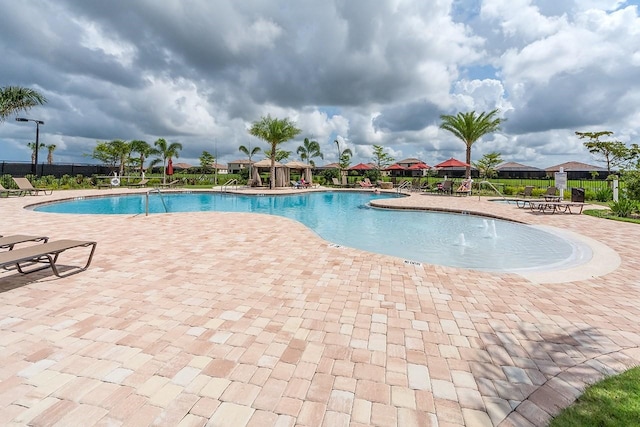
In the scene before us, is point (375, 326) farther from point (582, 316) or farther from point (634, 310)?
point (634, 310)

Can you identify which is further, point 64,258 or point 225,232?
point 225,232

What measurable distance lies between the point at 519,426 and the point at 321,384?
126 centimetres

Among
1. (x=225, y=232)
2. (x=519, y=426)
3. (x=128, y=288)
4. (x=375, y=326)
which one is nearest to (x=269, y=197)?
(x=225, y=232)

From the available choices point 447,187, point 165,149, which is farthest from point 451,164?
point 165,149

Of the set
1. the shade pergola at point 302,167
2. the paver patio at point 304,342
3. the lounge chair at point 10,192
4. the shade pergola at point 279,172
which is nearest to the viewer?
the paver patio at point 304,342

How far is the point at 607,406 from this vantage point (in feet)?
6.28

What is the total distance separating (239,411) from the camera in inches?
74.0

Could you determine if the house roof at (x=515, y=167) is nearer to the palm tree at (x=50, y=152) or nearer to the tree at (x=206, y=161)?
the tree at (x=206, y=161)

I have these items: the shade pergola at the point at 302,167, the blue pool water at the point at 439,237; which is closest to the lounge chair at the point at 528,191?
the blue pool water at the point at 439,237

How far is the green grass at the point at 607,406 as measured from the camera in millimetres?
1765

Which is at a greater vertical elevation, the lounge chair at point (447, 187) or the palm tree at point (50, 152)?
the palm tree at point (50, 152)

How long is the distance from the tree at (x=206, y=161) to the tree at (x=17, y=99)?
3347 centimetres

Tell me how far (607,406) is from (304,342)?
2171mm

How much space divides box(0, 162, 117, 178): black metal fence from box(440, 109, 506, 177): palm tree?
37.4 meters
